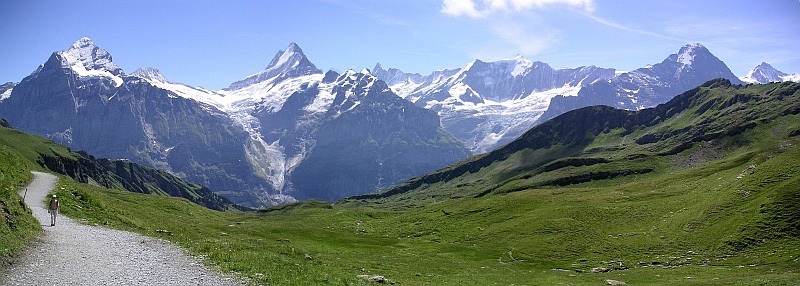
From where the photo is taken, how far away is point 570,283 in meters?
59.8

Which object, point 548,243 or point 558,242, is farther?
point 548,243

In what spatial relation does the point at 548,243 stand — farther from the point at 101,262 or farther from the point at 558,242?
the point at 101,262

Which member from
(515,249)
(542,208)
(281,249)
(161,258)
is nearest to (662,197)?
(542,208)

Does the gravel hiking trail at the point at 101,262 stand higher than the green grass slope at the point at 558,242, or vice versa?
the gravel hiking trail at the point at 101,262

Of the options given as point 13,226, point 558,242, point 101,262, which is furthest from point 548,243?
point 13,226

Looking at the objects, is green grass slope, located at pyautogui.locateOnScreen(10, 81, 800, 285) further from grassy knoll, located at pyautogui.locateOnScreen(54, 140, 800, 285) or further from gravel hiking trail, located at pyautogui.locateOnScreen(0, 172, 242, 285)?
gravel hiking trail, located at pyautogui.locateOnScreen(0, 172, 242, 285)

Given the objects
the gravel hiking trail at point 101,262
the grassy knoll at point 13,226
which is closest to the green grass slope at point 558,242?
the gravel hiking trail at point 101,262

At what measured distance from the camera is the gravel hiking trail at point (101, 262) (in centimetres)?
2725

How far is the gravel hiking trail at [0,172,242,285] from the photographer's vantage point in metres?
27.2

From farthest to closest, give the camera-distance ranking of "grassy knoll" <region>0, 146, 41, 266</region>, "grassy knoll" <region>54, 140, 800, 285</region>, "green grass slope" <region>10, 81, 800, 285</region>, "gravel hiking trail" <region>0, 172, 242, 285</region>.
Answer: "grassy knoll" <region>54, 140, 800, 285</region>
"green grass slope" <region>10, 81, 800, 285</region>
"grassy knoll" <region>0, 146, 41, 266</region>
"gravel hiking trail" <region>0, 172, 242, 285</region>

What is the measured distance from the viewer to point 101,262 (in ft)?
102

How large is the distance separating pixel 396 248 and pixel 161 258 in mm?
62565

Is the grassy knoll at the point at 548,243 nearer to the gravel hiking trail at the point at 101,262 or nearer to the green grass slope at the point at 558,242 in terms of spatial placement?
the green grass slope at the point at 558,242

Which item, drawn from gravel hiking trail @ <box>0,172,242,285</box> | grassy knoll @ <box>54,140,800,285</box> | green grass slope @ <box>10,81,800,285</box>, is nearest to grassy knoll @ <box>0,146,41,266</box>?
gravel hiking trail @ <box>0,172,242,285</box>
